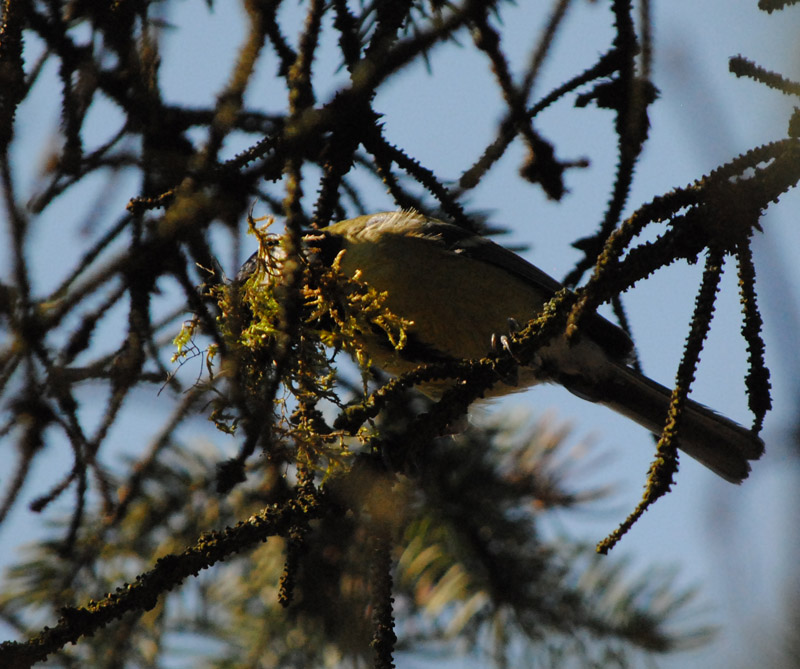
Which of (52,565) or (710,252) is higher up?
(52,565)

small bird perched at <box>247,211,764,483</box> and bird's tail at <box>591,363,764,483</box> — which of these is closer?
small bird perched at <box>247,211,764,483</box>

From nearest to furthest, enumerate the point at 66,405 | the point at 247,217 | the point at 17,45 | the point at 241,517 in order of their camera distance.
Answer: the point at 17,45 < the point at 66,405 < the point at 247,217 < the point at 241,517

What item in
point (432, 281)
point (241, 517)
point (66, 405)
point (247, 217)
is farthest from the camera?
point (432, 281)

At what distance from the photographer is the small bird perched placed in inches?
154

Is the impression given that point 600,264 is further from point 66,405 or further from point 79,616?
point 66,405

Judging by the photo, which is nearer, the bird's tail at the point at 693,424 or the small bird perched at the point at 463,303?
the small bird perched at the point at 463,303

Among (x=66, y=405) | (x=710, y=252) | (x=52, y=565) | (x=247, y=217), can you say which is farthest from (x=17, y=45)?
(x=52, y=565)

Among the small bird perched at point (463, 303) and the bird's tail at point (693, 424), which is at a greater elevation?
the small bird perched at point (463, 303)

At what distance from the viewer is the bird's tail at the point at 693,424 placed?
13.4 feet

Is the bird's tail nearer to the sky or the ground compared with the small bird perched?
nearer to the ground

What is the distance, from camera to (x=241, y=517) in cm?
369

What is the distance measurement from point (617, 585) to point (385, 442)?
175cm

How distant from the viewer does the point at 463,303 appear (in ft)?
13.1

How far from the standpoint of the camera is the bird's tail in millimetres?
4094
